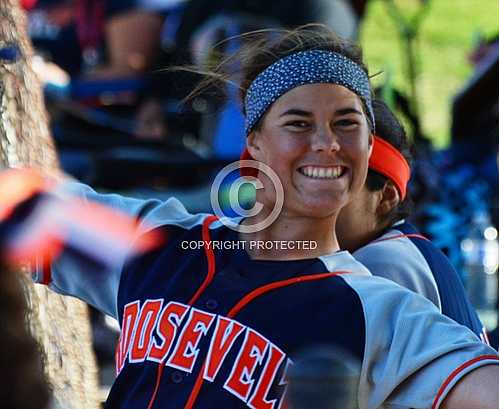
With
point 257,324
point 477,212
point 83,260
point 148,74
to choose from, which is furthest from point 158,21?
point 257,324

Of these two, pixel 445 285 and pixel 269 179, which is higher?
pixel 269 179

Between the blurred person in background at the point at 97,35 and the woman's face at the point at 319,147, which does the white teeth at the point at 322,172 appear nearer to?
the woman's face at the point at 319,147

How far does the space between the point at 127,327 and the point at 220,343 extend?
0.86 ft

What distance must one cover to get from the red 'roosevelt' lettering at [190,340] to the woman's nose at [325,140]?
383mm

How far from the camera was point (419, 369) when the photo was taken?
1.79m

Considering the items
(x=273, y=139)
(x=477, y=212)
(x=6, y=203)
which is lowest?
(x=477, y=212)

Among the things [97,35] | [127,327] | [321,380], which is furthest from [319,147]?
[97,35]

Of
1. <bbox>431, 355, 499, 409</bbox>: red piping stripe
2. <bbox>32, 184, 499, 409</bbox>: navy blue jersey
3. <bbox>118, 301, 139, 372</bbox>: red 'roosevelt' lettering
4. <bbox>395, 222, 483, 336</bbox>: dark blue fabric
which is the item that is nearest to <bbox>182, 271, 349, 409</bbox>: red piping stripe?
<bbox>32, 184, 499, 409</bbox>: navy blue jersey

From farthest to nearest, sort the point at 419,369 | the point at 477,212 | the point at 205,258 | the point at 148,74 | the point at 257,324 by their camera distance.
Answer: the point at 148,74 → the point at 477,212 → the point at 205,258 → the point at 257,324 → the point at 419,369

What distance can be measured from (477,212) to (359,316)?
347cm

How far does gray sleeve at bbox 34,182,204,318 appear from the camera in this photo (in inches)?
89.3

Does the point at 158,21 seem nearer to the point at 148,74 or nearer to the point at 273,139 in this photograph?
the point at 148,74

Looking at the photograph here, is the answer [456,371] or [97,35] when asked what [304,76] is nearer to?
[456,371]

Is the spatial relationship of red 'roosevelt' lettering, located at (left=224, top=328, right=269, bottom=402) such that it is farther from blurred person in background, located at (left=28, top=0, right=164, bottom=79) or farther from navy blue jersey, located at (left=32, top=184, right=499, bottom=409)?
blurred person in background, located at (left=28, top=0, right=164, bottom=79)
